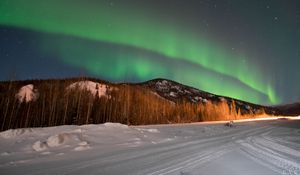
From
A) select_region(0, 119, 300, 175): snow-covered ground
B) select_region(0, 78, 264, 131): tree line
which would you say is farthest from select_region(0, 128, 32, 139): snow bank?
select_region(0, 78, 264, 131): tree line

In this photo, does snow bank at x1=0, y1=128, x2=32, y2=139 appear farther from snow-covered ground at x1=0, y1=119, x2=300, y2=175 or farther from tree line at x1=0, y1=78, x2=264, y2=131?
tree line at x1=0, y1=78, x2=264, y2=131

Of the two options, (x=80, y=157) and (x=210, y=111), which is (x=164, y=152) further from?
(x=210, y=111)

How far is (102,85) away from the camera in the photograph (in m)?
87.6

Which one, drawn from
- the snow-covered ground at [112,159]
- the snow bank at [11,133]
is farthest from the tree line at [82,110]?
the snow-covered ground at [112,159]

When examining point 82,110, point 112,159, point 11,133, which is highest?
point 82,110

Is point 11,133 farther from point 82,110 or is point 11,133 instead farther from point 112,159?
point 82,110

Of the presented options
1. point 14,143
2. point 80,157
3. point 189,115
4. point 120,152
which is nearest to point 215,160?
point 120,152

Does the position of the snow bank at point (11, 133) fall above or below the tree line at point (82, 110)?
below

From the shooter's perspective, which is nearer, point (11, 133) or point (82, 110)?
point (11, 133)

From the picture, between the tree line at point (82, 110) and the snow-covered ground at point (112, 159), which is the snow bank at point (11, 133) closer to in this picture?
the snow-covered ground at point (112, 159)

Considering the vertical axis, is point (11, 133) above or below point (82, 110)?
below

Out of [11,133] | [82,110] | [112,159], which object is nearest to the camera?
[112,159]

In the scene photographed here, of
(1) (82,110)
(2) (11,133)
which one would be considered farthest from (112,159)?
(1) (82,110)

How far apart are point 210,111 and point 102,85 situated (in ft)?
119
